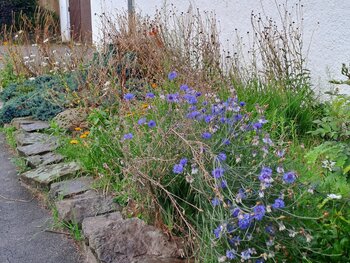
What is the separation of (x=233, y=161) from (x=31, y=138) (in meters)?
3.25

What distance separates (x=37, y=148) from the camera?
5.28 meters

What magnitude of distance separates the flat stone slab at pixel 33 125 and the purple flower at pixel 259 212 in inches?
160

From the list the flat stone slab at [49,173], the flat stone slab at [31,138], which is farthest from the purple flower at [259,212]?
the flat stone slab at [31,138]

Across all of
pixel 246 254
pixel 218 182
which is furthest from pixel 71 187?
pixel 246 254

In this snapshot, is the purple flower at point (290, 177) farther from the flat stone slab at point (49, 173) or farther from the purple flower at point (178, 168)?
the flat stone slab at point (49, 173)

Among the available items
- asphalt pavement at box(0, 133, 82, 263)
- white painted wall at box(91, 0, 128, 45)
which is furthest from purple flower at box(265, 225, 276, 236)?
white painted wall at box(91, 0, 128, 45)

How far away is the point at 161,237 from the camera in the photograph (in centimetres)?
307

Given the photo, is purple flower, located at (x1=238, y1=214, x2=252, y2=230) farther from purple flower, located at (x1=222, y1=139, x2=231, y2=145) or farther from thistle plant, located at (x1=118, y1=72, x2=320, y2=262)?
purple flower, located at (x1=222, y1=139, x2=231, y2=145)

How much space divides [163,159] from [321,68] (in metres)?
3.09

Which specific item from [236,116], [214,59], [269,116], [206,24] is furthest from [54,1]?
[236,116]

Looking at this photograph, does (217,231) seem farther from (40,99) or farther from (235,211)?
(40,99)

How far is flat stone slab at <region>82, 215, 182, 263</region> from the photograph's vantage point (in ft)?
9.72

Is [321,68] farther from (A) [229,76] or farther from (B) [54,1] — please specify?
(B) [54,1]

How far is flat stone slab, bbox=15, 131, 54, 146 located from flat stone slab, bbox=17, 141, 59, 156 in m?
0.09
